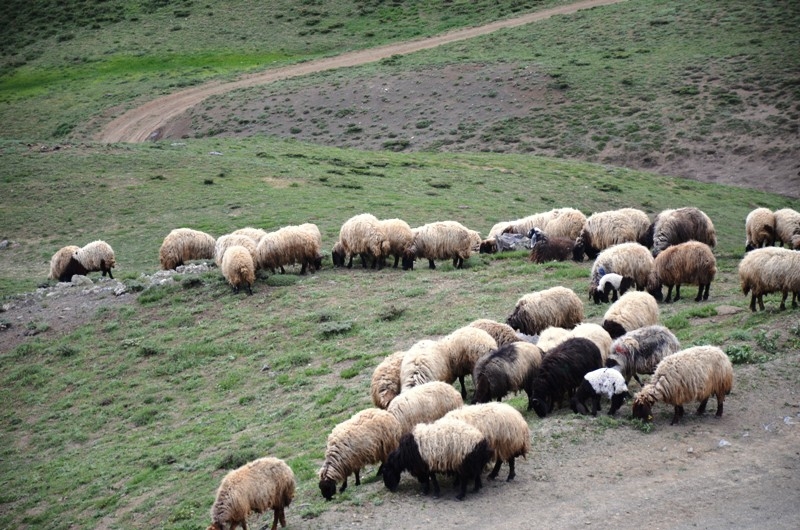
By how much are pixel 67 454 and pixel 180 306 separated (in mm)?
6086

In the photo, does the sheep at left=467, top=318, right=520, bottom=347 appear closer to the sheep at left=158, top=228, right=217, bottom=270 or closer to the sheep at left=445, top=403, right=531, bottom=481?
the sheep at left=445, top=403, right=531, bottom=481

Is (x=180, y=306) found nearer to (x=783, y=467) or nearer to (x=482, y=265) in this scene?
(x=482, y=265)

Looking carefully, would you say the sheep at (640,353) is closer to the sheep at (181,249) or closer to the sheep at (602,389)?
the sheep at (602,389)

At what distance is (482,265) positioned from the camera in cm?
2120

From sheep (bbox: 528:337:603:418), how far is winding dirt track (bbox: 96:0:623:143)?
38.8 metres

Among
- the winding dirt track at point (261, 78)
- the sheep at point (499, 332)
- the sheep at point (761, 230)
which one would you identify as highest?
the winding dirt track at point (261, 78)

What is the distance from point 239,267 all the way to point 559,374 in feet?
33.8

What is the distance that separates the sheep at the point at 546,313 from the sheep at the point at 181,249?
1091 cm

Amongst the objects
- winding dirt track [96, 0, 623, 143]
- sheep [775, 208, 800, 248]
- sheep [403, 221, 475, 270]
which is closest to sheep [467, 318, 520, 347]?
sheep [403, 221, 475, 270]

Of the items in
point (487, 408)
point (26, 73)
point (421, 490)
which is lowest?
point (421, 490)

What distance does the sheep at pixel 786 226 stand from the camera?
21328 millimetres

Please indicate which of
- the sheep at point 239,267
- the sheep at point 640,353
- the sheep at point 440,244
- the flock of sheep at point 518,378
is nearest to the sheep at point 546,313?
the flock of sheep at point 518,378

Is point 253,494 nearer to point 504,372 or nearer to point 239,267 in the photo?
point 504,372

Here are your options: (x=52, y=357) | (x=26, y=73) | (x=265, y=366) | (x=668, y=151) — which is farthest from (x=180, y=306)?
(x=26, y=73)
